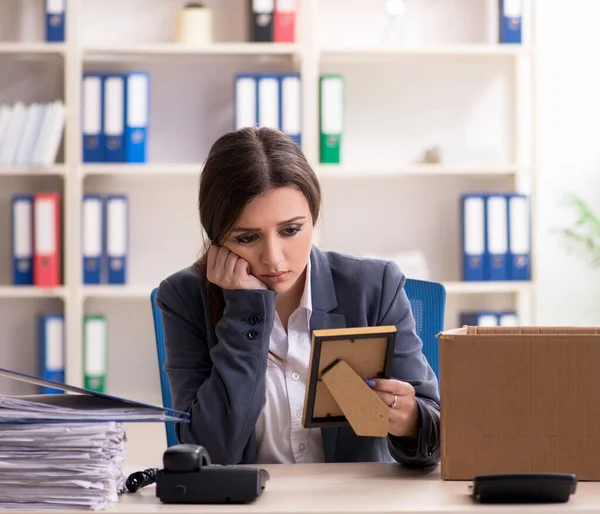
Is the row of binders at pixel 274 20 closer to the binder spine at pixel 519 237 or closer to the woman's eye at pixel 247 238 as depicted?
the binder spine at pixel 519 237

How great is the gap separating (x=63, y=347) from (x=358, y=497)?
2741 mm

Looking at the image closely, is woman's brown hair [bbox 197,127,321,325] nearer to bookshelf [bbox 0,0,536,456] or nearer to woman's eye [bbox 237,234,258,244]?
woman's eye [bbox 237,234,258,244]

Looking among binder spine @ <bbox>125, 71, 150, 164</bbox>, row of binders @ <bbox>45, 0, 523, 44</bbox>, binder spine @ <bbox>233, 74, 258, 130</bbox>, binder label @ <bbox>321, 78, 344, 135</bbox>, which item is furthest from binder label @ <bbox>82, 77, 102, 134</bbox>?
binder label @ <bbox>321, 78, 344, 135</bbox>

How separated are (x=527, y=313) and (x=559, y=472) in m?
2.79

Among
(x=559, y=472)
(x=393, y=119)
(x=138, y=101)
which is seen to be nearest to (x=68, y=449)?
(x=559, y=472)

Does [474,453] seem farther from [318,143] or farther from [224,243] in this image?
[318,143]

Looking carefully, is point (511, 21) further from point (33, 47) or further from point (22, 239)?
point (22, 239)

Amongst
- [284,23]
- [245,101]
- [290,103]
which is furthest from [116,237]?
[284,23]

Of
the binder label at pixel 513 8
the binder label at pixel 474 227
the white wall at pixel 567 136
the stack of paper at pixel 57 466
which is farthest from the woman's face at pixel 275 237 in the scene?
the white wall at pixel 567 136

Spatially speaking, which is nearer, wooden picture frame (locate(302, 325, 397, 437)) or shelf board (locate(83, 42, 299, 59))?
wooden picture frame (locate(302, 325, 397, 437))

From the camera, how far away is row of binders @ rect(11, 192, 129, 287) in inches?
150

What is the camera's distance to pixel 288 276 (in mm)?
1766

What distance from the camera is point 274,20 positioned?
3869 mm

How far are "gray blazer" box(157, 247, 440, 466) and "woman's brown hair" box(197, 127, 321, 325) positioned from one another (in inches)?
2.7
